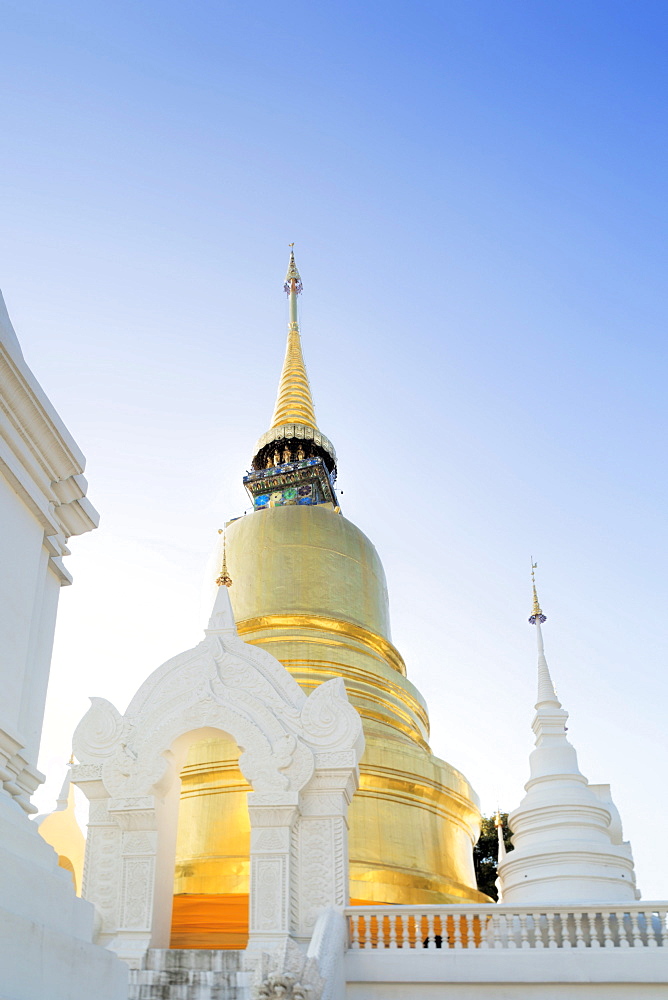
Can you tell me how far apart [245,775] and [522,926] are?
3.59m

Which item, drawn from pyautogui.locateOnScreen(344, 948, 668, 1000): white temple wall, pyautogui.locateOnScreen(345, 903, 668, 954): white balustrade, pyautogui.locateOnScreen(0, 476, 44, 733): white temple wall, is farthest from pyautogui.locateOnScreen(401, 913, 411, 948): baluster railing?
pyautogui.locateOnScreen(0, 476, 44, 733): white temple wall

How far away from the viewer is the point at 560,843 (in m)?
12.2

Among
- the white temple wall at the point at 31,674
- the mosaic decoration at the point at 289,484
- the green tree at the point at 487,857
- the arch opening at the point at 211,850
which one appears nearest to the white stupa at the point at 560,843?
the arch opening at the point at 211,850

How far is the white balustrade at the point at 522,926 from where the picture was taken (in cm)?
943

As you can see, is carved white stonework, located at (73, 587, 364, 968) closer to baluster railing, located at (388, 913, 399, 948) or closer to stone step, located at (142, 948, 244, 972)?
stone step, located at (142, 948, 244, 972)

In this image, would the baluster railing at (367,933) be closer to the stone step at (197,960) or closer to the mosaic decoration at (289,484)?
the stone step at (197,960)

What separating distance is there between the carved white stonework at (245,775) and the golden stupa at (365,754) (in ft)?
4.15

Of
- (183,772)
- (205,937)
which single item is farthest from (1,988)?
(183,772)

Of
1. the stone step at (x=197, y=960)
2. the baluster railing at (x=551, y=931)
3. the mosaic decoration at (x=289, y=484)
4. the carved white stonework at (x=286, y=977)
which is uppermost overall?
the mosaic decoration at (x=289, y=484)

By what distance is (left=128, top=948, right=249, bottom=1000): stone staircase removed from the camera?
9320 millimetres

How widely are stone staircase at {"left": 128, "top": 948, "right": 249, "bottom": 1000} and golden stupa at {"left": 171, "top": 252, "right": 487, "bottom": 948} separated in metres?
1.48

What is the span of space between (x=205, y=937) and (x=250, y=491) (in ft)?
42.8

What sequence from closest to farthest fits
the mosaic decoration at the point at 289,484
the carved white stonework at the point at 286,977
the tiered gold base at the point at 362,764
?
the carved white stonework at the point at 286,977 < the tiered gold base at the point at 362,764 < the mosaic decoration at the point at 289,484

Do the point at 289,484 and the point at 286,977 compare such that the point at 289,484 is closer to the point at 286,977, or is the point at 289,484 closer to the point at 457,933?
the point at 457,933
